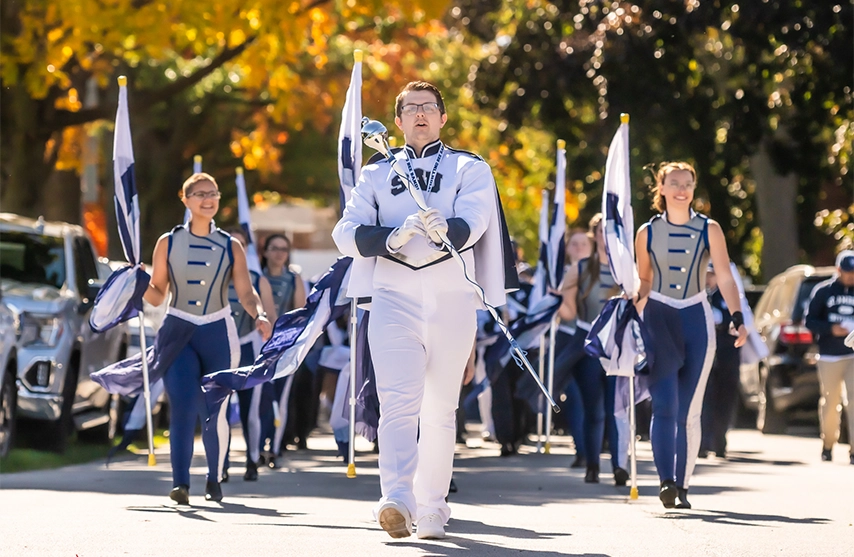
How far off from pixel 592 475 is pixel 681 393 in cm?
265

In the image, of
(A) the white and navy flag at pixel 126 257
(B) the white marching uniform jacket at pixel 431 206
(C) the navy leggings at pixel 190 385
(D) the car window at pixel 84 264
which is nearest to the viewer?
(B) the white marching uniform jacket at pixel 431 206

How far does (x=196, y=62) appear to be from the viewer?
29.4 meters

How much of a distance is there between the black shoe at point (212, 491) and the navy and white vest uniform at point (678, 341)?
2.57 meters

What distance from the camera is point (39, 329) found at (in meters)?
14.8

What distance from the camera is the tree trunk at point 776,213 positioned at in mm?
28422

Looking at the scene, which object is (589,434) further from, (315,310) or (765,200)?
(765,200)

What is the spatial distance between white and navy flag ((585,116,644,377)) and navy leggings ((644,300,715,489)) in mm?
353

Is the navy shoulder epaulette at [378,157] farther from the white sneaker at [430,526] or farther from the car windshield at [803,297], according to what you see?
the car windshield at [803,297]

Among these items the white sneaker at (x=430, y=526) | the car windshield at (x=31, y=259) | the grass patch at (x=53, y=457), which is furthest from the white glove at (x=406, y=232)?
the car windshield at (x=31, y=259)

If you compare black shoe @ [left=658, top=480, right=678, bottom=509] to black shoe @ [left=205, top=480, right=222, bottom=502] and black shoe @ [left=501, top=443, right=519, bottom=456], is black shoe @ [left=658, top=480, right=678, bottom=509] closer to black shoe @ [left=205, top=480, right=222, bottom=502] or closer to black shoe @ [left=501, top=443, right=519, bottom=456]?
black shoe @ [left=205, top=480, right=222, bottom=502]

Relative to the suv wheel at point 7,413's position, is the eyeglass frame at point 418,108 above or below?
above

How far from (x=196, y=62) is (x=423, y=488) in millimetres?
21812

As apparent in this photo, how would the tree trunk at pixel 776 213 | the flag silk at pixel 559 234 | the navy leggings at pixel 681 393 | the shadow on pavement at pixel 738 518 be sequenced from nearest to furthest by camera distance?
the shadow on pavement at pixel 738 518 → the navy leggings at pixel 681 393 → the flag silk at pixel 559 234 → the tree trunk at pixel 776 213

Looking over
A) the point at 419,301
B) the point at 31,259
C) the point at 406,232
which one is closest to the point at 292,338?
the point at 419,301
